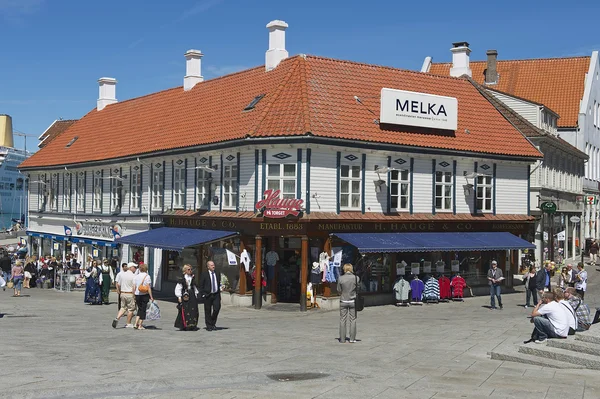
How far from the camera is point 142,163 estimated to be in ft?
122

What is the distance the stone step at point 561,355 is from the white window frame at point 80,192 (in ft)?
108

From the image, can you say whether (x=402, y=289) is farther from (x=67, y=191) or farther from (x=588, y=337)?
(x=67, y=191)

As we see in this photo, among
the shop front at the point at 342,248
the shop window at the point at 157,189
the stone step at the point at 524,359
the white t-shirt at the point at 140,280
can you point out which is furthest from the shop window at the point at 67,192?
the stone step at the point at 524,359

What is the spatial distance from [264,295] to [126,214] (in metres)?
12.9

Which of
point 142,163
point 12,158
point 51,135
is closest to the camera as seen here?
point 142,163

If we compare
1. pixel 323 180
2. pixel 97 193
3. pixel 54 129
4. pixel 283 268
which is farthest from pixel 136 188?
pixel 54 129

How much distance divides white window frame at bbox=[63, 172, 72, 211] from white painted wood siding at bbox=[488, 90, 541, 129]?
24481mm

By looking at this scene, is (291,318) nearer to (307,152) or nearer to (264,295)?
(264,295)

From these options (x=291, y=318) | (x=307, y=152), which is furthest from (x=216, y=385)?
(x=307, y=152)

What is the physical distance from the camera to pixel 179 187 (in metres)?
33.8

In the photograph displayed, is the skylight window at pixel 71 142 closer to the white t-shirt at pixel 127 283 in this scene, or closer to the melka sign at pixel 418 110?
the melka sign at pixel 418 110

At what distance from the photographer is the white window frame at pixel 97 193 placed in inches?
1665

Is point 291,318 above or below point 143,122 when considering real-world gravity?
below

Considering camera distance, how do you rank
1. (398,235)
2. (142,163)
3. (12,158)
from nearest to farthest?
(398,235), (142,163), (12,158)
